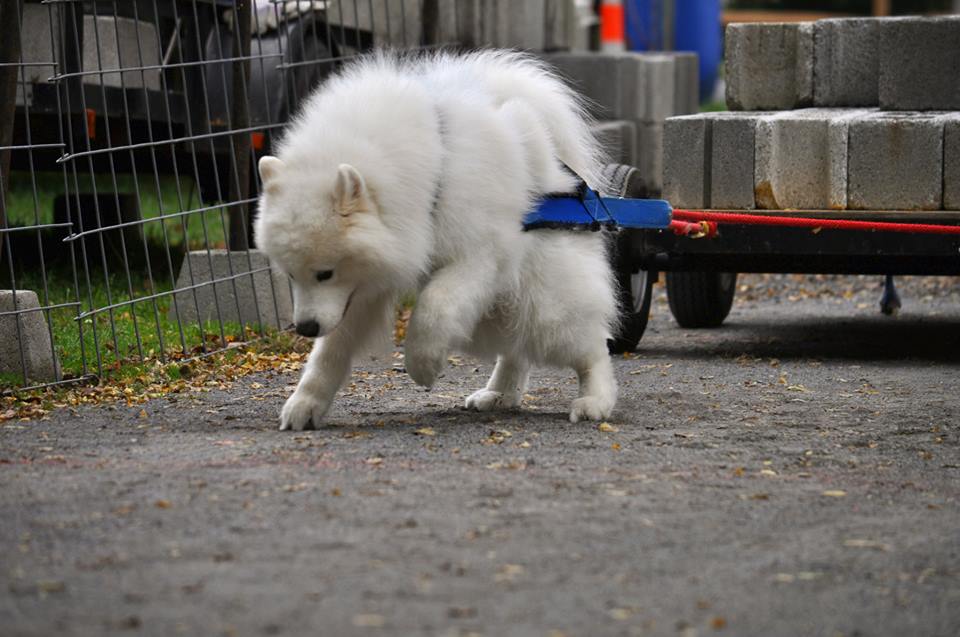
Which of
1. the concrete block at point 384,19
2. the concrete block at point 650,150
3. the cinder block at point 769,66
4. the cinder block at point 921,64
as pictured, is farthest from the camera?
the concrete block at point 650,150

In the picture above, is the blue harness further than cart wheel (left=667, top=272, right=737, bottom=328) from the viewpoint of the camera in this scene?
No

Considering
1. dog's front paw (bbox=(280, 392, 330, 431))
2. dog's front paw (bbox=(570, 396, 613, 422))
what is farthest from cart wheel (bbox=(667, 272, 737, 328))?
dog's front paw (bbox=(280, 392, 330, 431))

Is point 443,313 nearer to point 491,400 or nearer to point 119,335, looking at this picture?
point 491,400

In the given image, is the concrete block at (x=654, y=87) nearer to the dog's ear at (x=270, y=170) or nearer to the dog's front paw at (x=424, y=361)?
the dog's front paw at (x=424, y=361)

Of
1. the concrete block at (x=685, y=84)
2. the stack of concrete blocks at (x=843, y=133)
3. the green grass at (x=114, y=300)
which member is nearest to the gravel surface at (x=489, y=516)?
the green grass at (x=114, y=300)

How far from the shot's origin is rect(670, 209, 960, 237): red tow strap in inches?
241

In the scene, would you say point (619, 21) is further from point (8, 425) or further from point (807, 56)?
point (8, 425)

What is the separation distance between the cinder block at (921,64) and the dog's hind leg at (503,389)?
98.0 inches

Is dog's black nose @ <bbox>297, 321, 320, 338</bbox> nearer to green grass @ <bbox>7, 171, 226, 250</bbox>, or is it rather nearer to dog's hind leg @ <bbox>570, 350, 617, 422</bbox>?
dog's hind leg @ <bbox>570, 350, 617, 422</bbox>

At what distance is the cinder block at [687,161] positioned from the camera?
704 cm

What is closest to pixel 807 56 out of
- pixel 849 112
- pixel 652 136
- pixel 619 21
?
pixel 849 112

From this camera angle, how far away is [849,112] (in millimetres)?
7059

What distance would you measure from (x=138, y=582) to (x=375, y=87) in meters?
2.29

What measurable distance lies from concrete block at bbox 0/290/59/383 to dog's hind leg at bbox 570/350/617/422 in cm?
219
